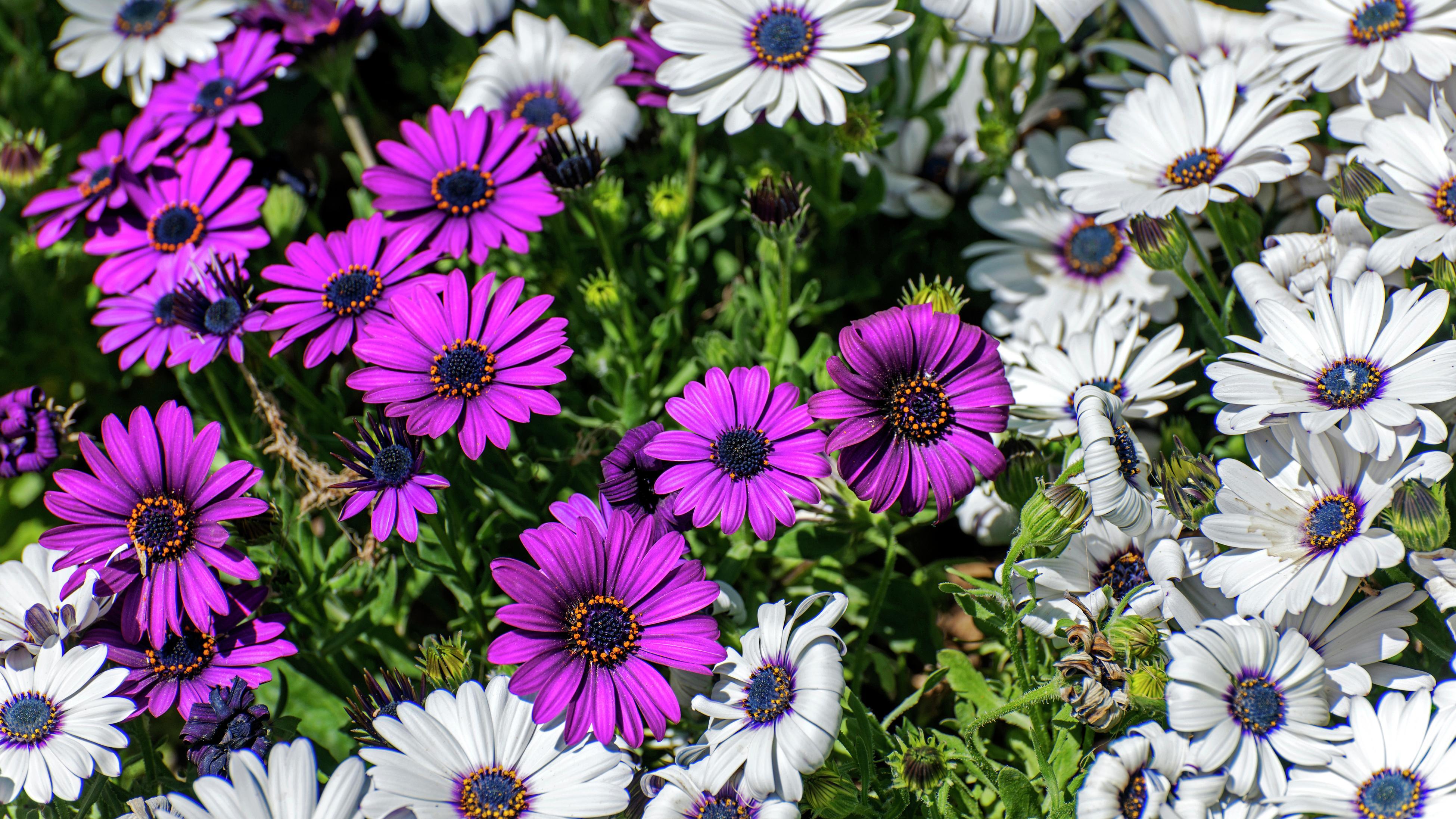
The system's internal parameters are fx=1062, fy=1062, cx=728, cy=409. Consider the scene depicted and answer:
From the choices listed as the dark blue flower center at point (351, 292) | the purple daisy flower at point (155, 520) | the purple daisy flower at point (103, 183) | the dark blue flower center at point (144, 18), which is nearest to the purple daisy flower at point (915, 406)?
the dark blue flower center at point (351, 292)

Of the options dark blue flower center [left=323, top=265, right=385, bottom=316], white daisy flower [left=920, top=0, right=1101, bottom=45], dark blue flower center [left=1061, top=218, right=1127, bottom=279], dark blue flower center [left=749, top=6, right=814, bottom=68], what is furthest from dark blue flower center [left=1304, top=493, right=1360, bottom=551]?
dark blue flower center [left=323, top=265, right=385, bottom=316]

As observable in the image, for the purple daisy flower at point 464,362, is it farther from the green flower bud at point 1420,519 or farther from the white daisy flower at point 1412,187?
the white daisy flower at point 1412,187

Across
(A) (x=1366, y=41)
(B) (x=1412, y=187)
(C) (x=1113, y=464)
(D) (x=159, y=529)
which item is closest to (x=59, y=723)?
(D) (x=159, y=529)

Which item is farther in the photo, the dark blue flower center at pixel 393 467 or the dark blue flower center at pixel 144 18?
the dark blue flower center at pixel 144 18

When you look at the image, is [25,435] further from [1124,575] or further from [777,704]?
[1124,575]

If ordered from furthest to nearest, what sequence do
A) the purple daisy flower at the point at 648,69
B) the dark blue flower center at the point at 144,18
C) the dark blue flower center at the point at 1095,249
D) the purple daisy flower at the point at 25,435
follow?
1. the dark blue flower center at the point at 144,18
2. the dark blue flower center at the point at 1095,249
3. the purple daisy flower at the point at 648,69
4. the purple daisy flower at the point at 25,435

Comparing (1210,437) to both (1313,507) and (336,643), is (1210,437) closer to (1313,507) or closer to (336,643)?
(1313,507)
